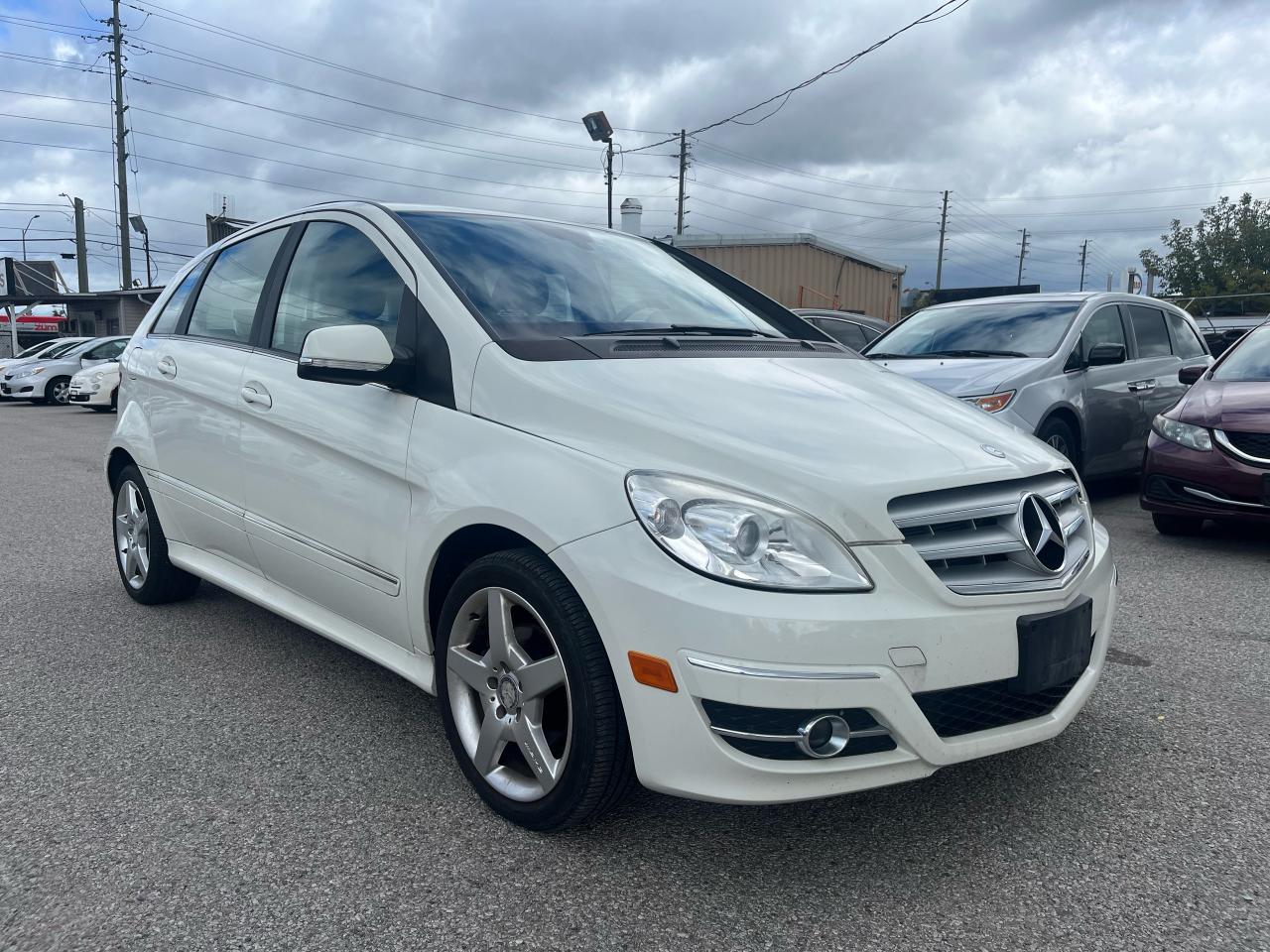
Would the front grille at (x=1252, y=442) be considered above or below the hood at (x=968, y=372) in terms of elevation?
below

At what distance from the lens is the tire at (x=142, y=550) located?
14.0ft

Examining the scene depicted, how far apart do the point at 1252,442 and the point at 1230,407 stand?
1.01 feet

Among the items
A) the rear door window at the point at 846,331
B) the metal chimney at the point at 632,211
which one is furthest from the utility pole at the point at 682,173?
the rear door window at the point at 846,331

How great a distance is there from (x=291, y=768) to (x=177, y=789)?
0.97 ft

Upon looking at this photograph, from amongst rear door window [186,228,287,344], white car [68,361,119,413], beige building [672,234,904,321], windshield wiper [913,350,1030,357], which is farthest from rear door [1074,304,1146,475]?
beige building [672,234,904,321]

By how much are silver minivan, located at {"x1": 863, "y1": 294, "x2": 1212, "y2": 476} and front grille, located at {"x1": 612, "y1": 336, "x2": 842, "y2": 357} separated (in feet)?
10.7

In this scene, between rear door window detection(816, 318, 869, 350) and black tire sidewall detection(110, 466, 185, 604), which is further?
rear door window detection(816, 318, 869, 350)

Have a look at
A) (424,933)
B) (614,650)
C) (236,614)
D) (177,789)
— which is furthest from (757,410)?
(236,614)

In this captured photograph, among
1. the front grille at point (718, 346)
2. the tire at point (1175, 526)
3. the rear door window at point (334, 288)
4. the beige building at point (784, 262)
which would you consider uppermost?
the beige building at point (784, 262)

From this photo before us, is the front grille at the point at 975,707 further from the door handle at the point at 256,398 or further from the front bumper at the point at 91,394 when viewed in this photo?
the front bumper at the point at 91,394

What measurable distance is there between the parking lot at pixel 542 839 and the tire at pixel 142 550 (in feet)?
2.22

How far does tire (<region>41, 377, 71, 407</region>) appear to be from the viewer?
21547 millimetres

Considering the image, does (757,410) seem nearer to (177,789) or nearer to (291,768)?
(291,768)

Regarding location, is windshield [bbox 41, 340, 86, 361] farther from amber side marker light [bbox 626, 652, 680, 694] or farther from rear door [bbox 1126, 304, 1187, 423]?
amber side marker light [bbox 626, 652, 680, 694]
